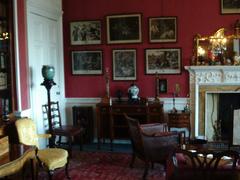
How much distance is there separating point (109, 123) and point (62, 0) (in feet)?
8.87

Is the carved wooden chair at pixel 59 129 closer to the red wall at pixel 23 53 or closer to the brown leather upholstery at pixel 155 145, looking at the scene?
the red wall at pixel 23 53

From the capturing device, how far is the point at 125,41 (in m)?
7.02

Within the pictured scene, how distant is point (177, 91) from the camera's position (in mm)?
6906

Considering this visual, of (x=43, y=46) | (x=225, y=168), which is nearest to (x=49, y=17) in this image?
(x=43, y=46)

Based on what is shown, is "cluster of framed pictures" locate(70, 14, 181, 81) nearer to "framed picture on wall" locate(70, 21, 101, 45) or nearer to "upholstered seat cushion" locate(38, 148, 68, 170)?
"framed picture on wall" locate(70, 21, 101, 45)

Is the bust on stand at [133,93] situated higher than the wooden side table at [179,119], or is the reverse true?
the bust on stand at [133,93]

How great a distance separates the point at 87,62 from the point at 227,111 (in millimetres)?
2970

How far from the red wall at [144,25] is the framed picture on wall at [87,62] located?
94 mm

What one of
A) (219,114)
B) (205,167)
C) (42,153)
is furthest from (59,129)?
(205,167)

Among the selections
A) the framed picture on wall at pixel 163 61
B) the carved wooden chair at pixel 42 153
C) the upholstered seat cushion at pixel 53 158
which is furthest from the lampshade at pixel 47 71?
the framed picture on wall at pixel 163 61

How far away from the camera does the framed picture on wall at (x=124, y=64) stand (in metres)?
7.03

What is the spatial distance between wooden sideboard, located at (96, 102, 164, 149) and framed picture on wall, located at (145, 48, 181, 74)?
2.51 feet

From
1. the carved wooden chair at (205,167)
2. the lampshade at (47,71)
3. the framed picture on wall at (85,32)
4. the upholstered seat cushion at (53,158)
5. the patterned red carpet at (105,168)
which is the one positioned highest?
the framed picture on wall at (85,32)

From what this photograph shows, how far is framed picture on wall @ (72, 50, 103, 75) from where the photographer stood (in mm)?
7176
